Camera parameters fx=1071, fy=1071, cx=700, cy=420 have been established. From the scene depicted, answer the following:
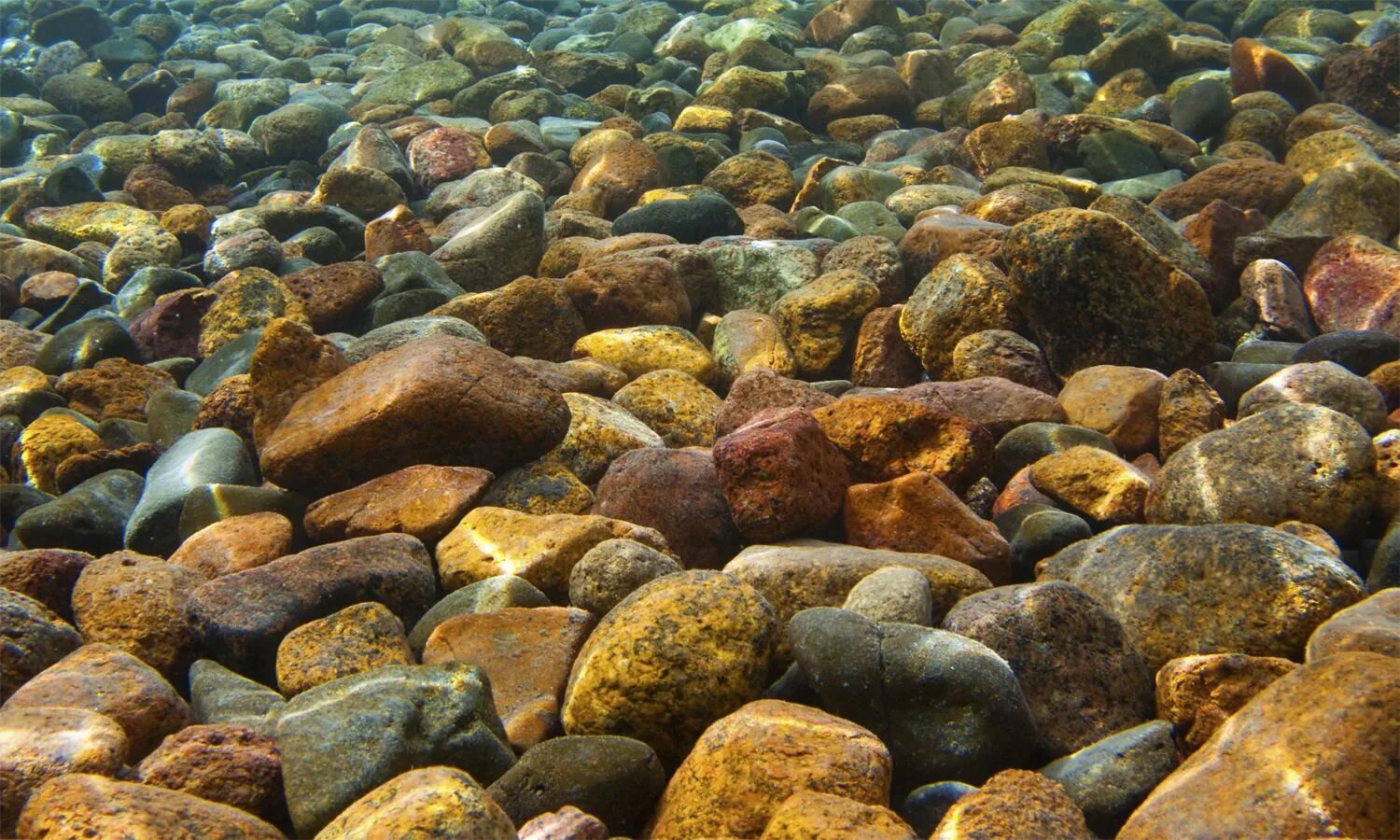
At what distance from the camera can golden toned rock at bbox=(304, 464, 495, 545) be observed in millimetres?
4949

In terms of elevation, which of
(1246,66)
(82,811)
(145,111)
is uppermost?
(1246,66)

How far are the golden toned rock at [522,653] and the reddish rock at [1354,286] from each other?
209 inches

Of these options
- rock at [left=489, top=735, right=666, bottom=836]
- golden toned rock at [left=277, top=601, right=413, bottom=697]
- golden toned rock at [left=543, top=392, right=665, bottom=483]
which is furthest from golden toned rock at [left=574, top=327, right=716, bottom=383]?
rock at [left=489, top=735, right=666, bottom=836]

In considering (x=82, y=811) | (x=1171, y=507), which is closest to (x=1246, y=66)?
(x=1171, y=507)

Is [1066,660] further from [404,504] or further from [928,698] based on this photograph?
[404,504]

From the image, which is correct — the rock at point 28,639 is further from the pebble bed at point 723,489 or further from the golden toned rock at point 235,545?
the golden toned rock at point 235,545

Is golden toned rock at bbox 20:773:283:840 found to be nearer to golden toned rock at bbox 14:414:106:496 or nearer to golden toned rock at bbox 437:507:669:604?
golden toned rock at bbox 437:507:669:604

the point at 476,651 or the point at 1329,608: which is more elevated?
the point at 1329,608

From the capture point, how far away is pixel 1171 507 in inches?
178

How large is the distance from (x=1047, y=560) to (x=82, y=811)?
3406mm

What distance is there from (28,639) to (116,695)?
69 cm

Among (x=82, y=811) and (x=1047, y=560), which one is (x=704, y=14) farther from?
(x=82, y=811)

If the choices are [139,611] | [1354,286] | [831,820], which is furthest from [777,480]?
[1354,286]

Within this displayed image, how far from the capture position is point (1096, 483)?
190 inches
